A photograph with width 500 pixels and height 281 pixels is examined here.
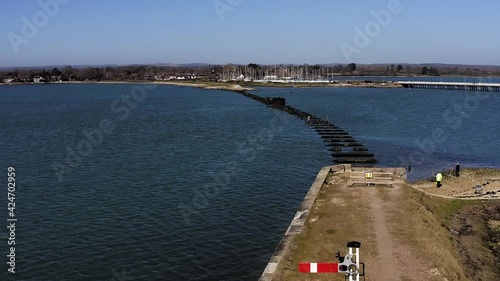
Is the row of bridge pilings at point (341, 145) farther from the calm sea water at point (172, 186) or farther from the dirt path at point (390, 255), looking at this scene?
the dirt path at point (390, 255)

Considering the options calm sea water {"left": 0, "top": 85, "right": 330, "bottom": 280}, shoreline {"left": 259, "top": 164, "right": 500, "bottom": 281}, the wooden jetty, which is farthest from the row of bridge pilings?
the wooden jetty

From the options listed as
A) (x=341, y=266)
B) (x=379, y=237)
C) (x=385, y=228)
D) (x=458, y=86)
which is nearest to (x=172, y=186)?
(x=385, y=228)

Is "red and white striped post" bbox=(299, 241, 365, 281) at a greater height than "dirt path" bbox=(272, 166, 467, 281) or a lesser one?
greater

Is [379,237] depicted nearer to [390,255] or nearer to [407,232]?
[407,232]

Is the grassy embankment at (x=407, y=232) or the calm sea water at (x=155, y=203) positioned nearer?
the grassy embankment at (x=407, y=232)

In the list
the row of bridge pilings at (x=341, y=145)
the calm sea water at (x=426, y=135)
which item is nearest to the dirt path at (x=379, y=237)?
the calm sea water at (x=426, y=135)

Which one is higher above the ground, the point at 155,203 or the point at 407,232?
the point at 407,232

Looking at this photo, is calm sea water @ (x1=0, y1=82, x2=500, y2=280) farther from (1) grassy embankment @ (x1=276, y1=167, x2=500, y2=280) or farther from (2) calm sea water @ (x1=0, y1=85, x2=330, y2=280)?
(1) grassy embankment @ (x1=276, y1=167, x2=500, y2=280)

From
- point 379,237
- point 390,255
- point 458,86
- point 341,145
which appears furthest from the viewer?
point 458,86

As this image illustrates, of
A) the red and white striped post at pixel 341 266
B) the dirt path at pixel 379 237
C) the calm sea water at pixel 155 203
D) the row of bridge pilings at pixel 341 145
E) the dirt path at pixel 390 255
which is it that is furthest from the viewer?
the row of bridge pilings at pixel 341 145
